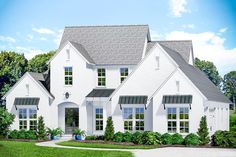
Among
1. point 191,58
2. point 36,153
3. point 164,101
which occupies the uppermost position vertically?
→ point 191,58

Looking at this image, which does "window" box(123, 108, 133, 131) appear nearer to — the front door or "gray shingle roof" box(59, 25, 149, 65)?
the front door

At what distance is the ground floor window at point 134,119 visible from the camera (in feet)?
133

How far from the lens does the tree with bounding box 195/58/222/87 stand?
94.3 meters

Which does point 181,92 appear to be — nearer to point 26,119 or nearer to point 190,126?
point 190,126

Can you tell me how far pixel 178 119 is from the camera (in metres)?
37.5

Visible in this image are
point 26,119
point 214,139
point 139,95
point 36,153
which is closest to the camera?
point 36,153

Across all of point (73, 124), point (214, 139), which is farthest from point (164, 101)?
point (73, 124)

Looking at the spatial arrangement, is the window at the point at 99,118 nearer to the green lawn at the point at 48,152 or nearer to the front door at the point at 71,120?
the front door at the point at 71,120

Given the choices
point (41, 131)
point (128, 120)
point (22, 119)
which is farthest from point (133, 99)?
point (22, 119)

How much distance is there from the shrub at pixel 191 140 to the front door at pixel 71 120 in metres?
12.6

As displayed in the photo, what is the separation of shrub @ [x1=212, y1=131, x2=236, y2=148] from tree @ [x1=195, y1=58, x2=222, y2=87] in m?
59.5

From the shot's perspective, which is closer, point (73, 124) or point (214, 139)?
point (214, 139)

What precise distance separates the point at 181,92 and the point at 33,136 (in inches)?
503

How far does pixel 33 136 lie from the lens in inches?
1641
